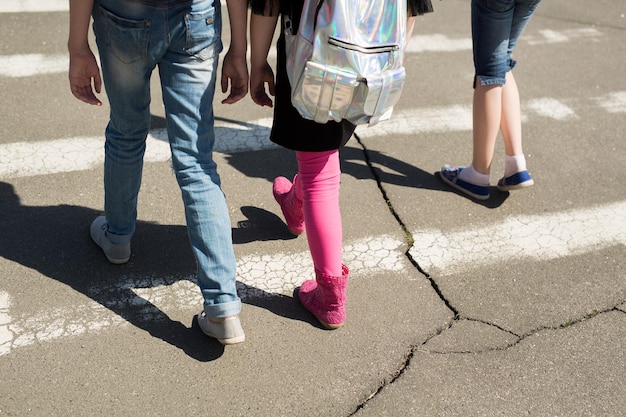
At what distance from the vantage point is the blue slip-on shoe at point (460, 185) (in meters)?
4.42

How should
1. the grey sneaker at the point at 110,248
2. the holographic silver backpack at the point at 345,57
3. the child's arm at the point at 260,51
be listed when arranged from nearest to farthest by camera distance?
the holographic silver backpack at the point at 345,57 → the child's arm at the point at 260,51 → the grey sneaker at the point at 110,248

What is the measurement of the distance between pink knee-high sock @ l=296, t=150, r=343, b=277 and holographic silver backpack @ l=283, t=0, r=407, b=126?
0.28 metres

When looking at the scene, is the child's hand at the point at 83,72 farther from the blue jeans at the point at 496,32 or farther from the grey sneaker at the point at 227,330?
the blue jeans at the point at 496,32

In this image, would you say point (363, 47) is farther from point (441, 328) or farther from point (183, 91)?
point (441, 328)

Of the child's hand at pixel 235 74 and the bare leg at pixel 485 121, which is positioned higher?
the child's hand at pixel 235 74

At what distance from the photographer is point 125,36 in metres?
2.77

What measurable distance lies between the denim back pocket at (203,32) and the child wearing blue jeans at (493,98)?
1717mm

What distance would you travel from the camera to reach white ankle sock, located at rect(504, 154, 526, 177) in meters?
4.40

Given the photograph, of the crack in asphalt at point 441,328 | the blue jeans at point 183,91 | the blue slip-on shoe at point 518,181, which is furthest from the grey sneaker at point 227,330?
the blue slip-on shoe at point 518,181

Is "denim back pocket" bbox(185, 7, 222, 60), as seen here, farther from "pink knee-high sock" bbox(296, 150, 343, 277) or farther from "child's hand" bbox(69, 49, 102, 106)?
"pink knee-high sock" bbox(296, 150, 343, 277)

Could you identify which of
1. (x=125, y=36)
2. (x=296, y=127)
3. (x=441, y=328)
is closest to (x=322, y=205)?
(x=296, y=127)

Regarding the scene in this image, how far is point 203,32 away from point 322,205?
0.85 metres

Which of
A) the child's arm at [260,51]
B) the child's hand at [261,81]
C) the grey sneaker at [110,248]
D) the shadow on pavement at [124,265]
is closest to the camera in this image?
the child's arm at [260,51]

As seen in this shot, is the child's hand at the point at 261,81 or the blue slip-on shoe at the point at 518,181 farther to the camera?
the blue slip-on shoe at the point at 518,181
